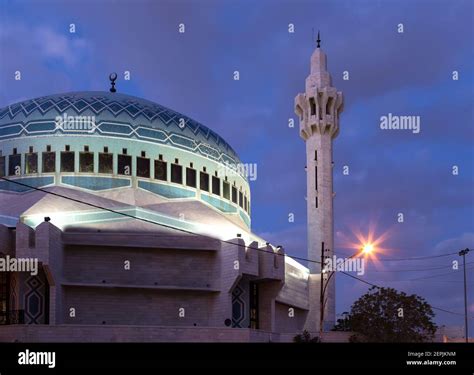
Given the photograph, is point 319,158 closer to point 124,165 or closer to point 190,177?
point 190,177

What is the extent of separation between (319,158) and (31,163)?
662 inches

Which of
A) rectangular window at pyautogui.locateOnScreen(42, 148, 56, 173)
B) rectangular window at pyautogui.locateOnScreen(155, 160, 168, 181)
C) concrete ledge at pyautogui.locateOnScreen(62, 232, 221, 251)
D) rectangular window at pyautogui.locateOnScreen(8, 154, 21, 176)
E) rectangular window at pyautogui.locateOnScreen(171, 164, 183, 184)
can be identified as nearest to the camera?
concrete ledge at pyautogui.locateOnScreen(62, 232, 221, 251)

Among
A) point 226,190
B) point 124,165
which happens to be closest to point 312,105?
point 226,190

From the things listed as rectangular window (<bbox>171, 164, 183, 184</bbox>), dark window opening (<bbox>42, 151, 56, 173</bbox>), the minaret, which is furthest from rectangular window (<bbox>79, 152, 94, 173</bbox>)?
the minaret

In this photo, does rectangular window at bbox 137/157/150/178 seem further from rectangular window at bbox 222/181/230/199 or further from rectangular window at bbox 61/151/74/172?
rectangular window at bbox 222/181/230/199

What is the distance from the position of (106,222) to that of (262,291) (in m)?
8.14

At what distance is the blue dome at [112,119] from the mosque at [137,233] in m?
0.08

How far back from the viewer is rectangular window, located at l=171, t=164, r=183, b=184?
141 feet

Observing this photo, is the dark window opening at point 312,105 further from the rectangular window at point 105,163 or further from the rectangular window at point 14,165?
the rectangular window at point 14,165

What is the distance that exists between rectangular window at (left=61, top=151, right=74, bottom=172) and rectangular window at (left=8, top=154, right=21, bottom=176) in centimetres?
228

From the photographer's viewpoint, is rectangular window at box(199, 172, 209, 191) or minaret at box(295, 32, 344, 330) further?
minaret at box(295, 32, 344, 330)

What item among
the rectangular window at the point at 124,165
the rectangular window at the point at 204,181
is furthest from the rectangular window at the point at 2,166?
the rectangular window at the point at 204,181
